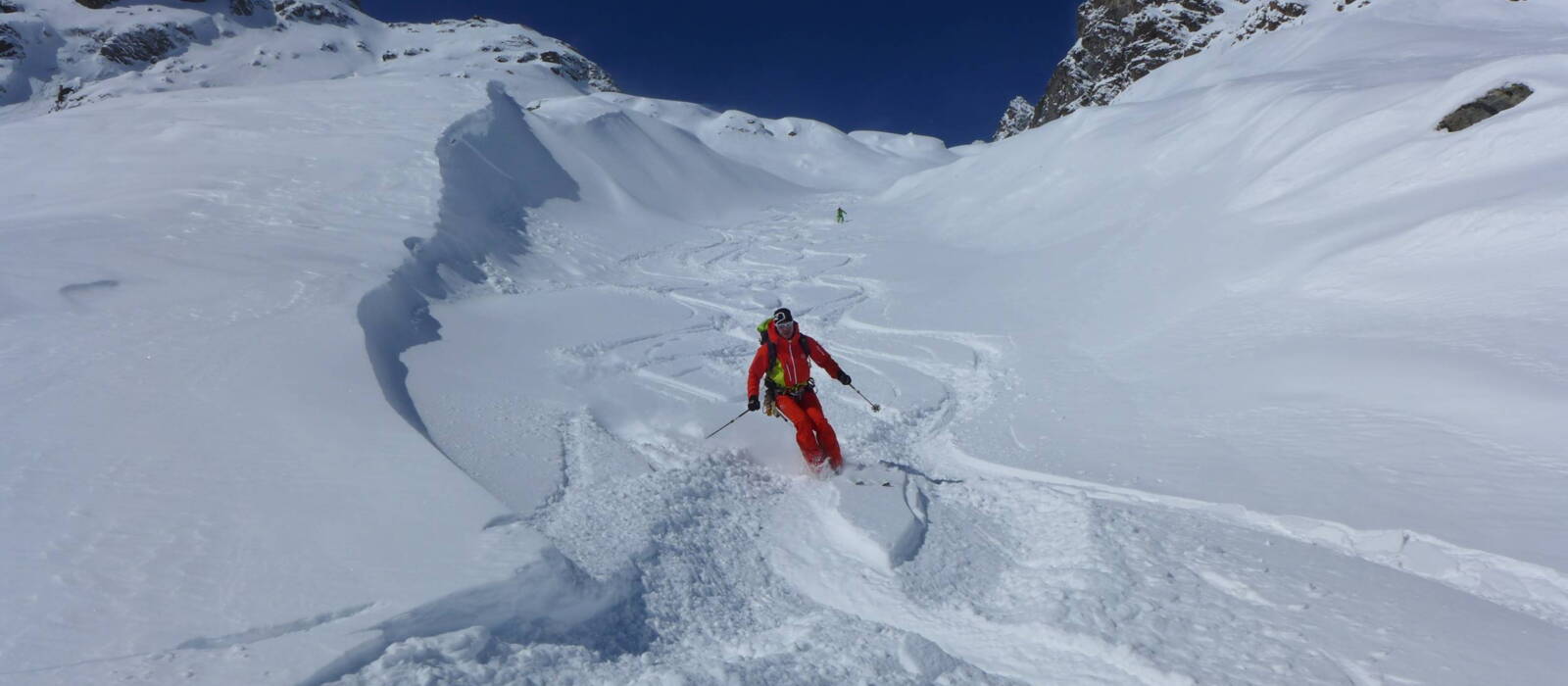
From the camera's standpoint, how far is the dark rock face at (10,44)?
63.6 metres

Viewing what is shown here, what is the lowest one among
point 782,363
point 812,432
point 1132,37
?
point 812,432

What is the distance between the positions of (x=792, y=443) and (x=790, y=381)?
649mm

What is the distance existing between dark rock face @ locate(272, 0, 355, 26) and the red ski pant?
351 ft

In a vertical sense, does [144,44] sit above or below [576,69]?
below

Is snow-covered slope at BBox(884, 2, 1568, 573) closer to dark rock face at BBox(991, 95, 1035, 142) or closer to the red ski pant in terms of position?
the red ski pant

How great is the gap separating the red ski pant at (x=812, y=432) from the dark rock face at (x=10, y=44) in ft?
291

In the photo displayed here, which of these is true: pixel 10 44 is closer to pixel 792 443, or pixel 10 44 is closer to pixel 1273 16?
pixel 792 443

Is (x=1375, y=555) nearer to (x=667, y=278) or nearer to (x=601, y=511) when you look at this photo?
(x=601, y=511)

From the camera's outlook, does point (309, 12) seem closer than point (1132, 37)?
No

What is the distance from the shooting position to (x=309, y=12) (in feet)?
297

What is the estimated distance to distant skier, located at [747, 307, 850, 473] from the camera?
Result: 20.7 ft

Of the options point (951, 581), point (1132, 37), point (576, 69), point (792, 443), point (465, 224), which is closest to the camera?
point (951, 581)

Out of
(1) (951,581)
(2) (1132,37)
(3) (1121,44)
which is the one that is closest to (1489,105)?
(1) (951,581)

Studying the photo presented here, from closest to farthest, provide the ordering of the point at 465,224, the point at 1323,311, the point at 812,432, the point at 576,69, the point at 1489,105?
the point at 812,432 → the point at 1323,311 → the point at 1489,105 → the point at 465,224 → the point at 576,69
